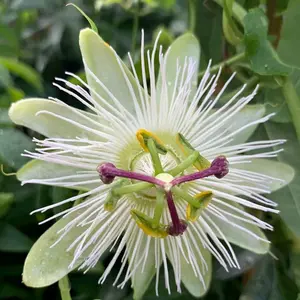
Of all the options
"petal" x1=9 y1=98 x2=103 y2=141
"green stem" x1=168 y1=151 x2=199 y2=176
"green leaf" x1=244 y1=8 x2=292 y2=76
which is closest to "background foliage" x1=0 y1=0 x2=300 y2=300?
"green leaf" x1=244 y1=8 x2=292 y2=76

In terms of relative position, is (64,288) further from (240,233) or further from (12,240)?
(240,233)

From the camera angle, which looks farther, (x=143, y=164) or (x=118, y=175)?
(x=143, y=164)

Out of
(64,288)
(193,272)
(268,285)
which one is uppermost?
(64,288)

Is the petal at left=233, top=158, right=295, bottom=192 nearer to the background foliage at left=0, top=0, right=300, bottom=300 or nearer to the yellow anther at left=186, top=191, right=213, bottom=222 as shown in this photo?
the background foliage at left=0, top=0, right=300, bottom=300

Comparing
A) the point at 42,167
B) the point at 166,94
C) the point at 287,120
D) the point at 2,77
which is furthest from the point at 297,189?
the point at 2,77

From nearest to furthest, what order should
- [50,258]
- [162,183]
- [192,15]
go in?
[162,183] → [50,258] → [192,15]

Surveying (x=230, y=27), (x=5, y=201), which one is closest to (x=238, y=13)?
(x=230, y=27)
